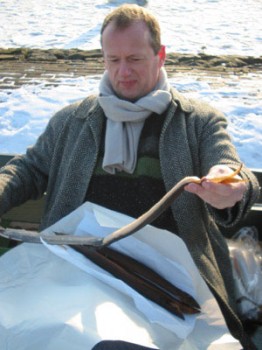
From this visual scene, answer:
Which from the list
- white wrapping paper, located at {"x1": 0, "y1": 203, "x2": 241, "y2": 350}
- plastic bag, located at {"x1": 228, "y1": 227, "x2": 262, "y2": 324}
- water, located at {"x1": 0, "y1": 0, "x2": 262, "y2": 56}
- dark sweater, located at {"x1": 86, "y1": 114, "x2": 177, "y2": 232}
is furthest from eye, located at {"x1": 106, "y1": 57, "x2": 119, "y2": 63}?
water, located at {"x1": 0, "y1": 0, "x2": 262, "y2": 56}

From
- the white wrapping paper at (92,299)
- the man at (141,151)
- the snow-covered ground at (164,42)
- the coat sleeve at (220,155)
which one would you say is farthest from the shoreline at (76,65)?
the white wrapping paper at (92,299)

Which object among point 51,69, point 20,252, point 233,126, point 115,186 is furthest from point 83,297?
point 51,69

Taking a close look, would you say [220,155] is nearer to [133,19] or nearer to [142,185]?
[142,185]

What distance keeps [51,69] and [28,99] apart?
38.8 inches

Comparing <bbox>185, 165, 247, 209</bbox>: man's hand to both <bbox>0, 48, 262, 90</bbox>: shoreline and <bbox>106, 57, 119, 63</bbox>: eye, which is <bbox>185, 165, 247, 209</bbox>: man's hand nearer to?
<bbox>106, 57, 119, 63</bbox>: eye

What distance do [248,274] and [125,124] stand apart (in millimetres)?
736

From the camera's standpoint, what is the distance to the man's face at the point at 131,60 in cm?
193

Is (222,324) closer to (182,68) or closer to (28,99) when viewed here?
(28,99)

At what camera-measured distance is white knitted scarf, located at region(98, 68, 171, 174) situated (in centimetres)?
195

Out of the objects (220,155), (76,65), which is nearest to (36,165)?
(220,155)

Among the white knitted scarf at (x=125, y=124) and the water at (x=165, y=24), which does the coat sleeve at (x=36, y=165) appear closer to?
the white knitted scarf at (x=125, y=124)

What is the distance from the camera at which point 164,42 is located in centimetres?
593

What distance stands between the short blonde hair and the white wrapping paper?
25.1 inches

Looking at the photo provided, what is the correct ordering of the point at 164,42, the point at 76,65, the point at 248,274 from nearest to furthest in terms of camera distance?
the point at 248,274 < the point at 76,65 < the point at 164,42
